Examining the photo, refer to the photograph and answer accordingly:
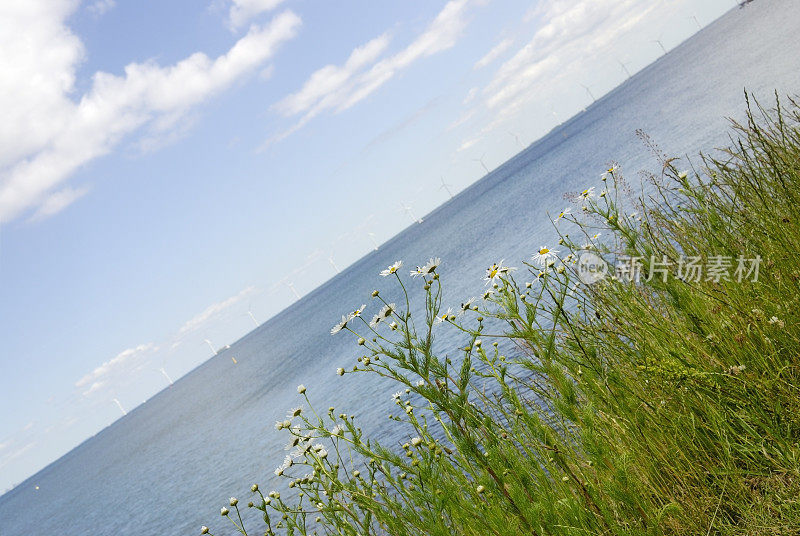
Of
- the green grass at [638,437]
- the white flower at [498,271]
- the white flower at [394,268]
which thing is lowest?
the green grass at [638,437]

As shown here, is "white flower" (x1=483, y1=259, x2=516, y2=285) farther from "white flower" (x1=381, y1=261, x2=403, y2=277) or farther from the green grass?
"white flower" (x1=381, y1=261, x2=403, y2=277)

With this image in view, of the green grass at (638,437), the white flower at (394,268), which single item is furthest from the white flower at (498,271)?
the white flower at (394,268)

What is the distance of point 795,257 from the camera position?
4.32 m

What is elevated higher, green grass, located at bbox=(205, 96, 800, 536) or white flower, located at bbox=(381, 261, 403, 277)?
white flower, located at bbox=(381, 261, 403, 277)

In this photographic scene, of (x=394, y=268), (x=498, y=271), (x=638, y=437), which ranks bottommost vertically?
(x=638, y=437)

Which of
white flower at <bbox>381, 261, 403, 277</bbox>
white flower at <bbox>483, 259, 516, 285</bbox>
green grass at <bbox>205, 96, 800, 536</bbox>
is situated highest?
white flower at <bbox>381, 261, 403, 277</bbox>

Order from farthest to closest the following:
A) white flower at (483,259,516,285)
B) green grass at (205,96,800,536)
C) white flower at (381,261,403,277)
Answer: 1. white flower at (483,259,516,285)
2. white flower at (381,261,403,277)
3. green grass at (205,96,800,536)

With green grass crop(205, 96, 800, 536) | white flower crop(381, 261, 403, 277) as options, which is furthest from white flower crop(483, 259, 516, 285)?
white flower crop(381, 261, 403, 277)

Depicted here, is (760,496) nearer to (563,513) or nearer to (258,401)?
(563,513)

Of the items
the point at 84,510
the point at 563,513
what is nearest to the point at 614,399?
the point at 563,513

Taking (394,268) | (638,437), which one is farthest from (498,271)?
(638,437)

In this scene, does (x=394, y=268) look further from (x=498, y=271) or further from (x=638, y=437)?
(x=638, y=437)

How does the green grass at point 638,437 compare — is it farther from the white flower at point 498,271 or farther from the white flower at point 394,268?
the white flower at point 394,268

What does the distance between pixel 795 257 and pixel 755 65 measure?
4449 centimetres
